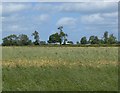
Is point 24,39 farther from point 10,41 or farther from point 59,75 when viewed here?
point 59,75

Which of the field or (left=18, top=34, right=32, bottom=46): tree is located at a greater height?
(left=18, top=34, right=32, bottom=46): tree

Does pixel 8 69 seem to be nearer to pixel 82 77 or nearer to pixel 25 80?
pixel 25 80

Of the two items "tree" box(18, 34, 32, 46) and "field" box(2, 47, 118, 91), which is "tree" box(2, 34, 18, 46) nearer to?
"tree" box(18, 34, 32, 46)

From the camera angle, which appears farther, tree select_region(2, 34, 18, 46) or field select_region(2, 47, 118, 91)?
tree select_region(2, 34, 18, 46)

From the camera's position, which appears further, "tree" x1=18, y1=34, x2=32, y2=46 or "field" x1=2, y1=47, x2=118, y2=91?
"tree" x1=18, y1=34, x2=32, y2=46

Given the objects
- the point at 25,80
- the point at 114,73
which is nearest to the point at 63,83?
the point at 25,80

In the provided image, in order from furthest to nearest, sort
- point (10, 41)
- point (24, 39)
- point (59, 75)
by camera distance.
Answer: point (10, 41), point (24, 39), point (59, 75)

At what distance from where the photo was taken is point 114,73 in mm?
16984

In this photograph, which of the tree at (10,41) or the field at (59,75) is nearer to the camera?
the field at (59,75)

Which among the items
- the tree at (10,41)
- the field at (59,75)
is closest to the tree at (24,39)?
the tree at (10,41)

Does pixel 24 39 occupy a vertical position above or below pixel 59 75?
above

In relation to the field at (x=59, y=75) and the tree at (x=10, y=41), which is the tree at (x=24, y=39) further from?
the field at (x=59, y=75)

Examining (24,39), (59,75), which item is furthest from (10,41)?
(59,75)

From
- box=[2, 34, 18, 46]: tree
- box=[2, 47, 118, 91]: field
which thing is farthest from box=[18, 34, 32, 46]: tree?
box=[2, 47, 118, 91]: field
